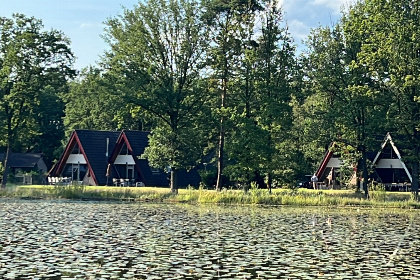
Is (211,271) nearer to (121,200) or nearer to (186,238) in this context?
(186,238)

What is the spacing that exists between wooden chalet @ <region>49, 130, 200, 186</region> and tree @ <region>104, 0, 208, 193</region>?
11.9 m

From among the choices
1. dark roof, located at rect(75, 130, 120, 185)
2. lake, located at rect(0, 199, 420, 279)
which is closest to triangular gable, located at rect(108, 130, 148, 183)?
dark roof, located at rect(75, 130, 120, 185)

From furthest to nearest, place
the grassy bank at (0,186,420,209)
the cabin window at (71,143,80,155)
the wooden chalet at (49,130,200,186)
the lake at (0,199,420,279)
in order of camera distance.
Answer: the cabin window at (71,143,80,155) < the wooden chalet at (49,130,200,186) < the grassy bank at (0,186,420,209) < the lake at (0,199,420,279)

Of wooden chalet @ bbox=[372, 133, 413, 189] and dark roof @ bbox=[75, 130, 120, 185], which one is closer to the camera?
wooden chalet @ bbox=[372, 133, 413, 189]

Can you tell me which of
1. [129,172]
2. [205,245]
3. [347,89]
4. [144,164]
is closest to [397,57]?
[347,89]

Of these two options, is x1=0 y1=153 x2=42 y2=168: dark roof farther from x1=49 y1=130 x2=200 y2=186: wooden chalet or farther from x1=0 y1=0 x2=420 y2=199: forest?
x1=0 y1=0 x2=420 y2=199: forest

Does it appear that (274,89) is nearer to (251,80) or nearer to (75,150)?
(251,80)

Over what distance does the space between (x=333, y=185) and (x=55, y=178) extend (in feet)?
94.7

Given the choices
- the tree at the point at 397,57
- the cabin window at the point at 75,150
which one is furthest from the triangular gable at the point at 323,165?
the cabin window at the point at 75,150

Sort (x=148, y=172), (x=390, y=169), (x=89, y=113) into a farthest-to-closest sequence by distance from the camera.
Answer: (x=89, y=113) → (x=148, y=172) → (x=390, y=169)

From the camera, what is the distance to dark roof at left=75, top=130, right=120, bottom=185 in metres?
66.7

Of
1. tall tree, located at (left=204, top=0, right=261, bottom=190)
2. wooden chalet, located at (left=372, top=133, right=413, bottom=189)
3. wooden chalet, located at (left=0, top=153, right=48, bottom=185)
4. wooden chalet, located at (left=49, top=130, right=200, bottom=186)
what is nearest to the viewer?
tall tree, located at (left=204, top=0, right=261, bottom=190)

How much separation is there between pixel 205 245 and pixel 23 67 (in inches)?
1681

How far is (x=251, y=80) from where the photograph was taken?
50.3 meters
